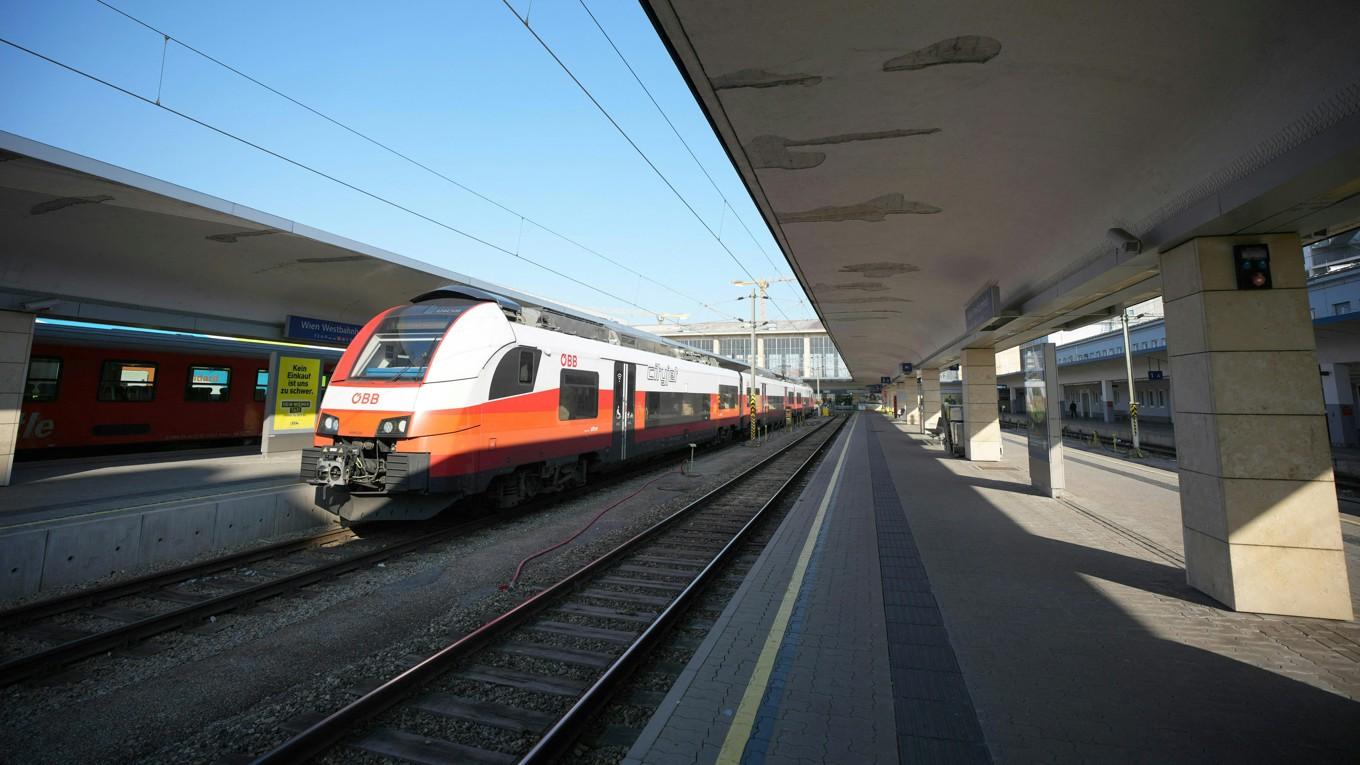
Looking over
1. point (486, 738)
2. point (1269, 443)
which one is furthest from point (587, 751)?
point (1269, 443)

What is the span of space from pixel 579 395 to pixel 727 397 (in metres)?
11.0

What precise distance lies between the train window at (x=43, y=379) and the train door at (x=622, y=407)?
498 inches

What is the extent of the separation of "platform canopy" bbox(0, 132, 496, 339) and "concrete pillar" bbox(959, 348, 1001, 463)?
14404 mm

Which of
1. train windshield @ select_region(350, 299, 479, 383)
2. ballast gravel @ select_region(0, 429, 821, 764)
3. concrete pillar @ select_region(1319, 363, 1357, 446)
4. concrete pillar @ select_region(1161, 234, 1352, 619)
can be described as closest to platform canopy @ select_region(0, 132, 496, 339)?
train windshield @ select_region(350, 299, 479, 383)

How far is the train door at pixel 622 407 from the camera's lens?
1136cm

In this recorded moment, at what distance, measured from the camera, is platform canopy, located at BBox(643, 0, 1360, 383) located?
3.30 m

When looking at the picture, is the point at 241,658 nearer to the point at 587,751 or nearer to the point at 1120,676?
the point at 587,751

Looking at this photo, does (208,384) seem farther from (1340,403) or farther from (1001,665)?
(1340,403)

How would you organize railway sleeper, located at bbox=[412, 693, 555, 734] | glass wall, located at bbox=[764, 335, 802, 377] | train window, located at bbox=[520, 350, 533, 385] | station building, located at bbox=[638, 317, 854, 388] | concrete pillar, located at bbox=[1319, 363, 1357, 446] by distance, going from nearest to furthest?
railway sleeper, located at bbox=[412, 693, 555, 734]
train window, located at bbox=[520, 350, 533, 385]
concrete pillar, located at bbox=[1319, 363, 1357, 446]
station building, located at bbox=[638, 317, 854, 388]
glass wall, located at bbox=[764, 335, 802, 377]

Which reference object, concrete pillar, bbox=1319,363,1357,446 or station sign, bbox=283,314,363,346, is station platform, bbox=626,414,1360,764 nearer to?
station sign, bbox=283,314,363,346

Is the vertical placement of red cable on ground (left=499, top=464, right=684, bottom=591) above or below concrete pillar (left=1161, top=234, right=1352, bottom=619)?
below

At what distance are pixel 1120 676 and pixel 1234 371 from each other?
330 cm

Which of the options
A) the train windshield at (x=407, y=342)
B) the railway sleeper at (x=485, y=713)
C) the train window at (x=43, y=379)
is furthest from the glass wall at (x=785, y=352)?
the railway sleeper at (x=485, y=713)

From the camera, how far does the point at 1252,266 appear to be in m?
4.79
